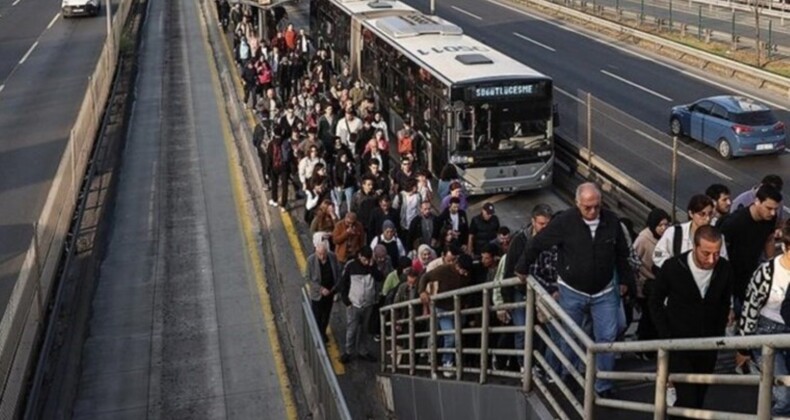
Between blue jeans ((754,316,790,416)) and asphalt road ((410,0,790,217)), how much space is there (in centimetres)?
1384

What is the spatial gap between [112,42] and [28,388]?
25.0 meters

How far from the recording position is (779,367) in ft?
20.2

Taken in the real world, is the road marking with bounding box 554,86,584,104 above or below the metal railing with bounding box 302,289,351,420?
below

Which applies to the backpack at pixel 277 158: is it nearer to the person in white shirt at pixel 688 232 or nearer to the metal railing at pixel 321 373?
the metal railing at pixel 321 373

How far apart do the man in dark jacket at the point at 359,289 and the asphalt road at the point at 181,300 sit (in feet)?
4.30

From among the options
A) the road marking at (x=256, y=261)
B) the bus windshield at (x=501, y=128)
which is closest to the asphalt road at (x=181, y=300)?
the road marking at (x=256, y=261)

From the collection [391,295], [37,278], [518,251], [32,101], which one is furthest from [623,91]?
[518,251]

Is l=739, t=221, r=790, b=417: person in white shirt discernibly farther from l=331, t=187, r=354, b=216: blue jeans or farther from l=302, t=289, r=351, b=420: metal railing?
l=331, t=187, r=354, b=216: blue jeans

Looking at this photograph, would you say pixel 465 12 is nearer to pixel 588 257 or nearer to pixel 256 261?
pixel 256 261

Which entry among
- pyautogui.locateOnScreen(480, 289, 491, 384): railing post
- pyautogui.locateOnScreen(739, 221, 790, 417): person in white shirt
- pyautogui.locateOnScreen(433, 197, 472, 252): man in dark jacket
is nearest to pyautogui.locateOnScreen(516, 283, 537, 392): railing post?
pyautogui.locateOnScreen(480, 289, 491, 384): railing post

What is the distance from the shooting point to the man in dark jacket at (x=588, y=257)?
23.0 feet

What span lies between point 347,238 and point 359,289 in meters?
1.14

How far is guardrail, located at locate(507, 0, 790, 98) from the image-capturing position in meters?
31.8

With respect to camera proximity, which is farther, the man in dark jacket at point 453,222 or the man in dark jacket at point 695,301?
the man in dark jacket at point 453,222
